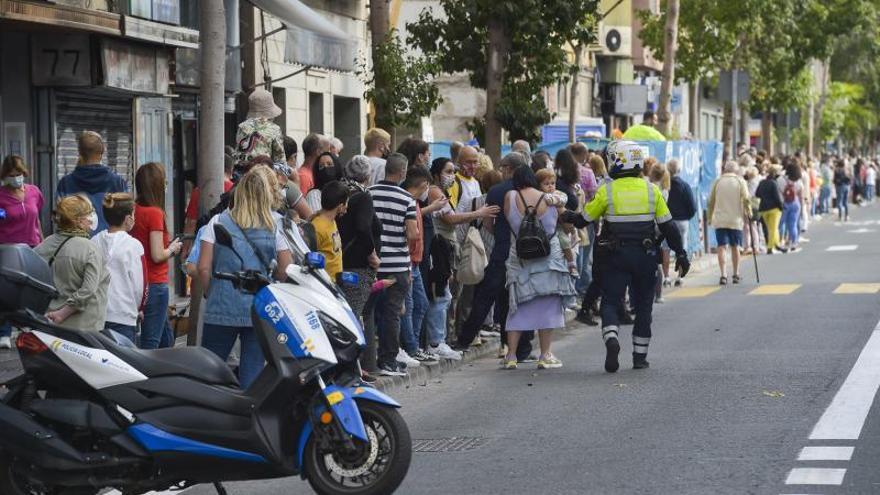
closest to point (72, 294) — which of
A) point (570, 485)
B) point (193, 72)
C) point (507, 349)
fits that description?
point (570, 485)

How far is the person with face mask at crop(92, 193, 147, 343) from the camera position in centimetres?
1164

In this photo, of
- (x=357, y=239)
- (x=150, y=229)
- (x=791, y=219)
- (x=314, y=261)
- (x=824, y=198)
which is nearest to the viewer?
(x=314, y=261)

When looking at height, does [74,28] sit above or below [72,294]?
above

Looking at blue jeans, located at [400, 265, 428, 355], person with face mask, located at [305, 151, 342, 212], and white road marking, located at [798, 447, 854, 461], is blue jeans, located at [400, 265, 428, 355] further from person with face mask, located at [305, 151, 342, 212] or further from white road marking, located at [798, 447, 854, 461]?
white road marking, located at [798, 447, 854, 461]

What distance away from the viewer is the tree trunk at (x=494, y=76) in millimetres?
23641

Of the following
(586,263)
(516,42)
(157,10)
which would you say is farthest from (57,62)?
(516,42)

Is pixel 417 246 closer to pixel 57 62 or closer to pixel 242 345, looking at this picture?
pixel 242 345

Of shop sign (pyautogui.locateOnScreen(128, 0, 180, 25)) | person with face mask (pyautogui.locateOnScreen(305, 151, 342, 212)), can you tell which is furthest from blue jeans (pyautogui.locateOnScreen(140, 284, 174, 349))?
shop sign (pyautogui.locateOnScreen(128, 0, 180, 25))

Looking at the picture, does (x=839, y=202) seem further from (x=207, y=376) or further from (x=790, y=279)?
(x=207, y=376)

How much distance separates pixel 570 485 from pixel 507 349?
6.66 meters

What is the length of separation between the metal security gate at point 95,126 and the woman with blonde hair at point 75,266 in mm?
8846

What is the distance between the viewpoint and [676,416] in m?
12.3

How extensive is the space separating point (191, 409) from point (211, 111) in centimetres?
553

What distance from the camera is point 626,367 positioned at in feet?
51.7
